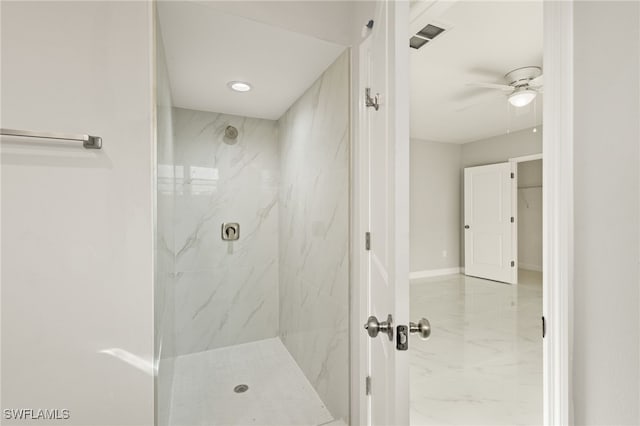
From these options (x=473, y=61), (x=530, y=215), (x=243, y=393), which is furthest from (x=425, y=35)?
(x=530, y=215)

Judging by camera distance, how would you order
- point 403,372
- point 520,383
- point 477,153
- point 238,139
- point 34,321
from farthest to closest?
1. point 477,153
2. point 238,139
3. point 520,383
4. point 34,321
5. point 403,372

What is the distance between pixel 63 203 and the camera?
3.59 feet

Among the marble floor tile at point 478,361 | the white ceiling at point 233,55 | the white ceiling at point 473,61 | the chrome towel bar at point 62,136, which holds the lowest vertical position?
the marble floor tile at point 478,361

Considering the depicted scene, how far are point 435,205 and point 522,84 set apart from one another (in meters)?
3.09

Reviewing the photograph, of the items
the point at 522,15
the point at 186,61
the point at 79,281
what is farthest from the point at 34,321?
the point at 522,15

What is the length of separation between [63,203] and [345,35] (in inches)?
60.9

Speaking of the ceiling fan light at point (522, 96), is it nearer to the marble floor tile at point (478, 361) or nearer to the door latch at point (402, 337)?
the marble floor tile at point (478, 361)

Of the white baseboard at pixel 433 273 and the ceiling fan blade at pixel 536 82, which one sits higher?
the ceiling fan blade at pixel 536 82

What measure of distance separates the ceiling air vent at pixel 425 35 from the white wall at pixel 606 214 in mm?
1528

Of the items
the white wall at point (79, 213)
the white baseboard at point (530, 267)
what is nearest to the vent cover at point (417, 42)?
the white wall at point (79, 213)

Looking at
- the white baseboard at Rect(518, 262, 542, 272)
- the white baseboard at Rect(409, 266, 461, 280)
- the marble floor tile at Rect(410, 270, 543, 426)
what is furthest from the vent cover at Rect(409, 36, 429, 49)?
the white baseboard at Rect(518, 262, 542, 272)

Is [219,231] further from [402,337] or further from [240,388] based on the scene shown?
[402,337]

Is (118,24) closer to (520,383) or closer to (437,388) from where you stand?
(437,388)

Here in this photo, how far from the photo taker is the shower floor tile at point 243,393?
1900mm
